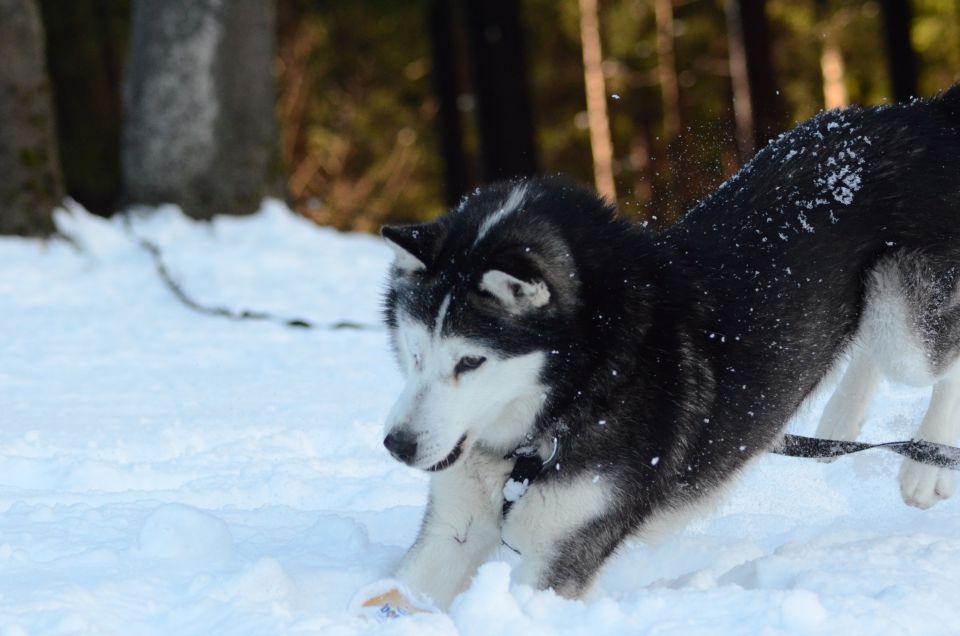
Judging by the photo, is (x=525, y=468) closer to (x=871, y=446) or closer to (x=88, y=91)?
(x=871, y=446)

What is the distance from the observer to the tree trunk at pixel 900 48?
16.6m

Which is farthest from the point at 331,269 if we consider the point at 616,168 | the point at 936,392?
the point at 616,168

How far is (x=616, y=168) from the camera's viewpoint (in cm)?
2741

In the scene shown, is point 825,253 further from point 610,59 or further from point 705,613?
point 610,59

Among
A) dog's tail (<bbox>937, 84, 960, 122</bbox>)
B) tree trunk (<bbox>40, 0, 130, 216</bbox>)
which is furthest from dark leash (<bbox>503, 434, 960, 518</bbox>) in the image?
tree trunk (<bbox>40, 0, 130, 216</bbox>)

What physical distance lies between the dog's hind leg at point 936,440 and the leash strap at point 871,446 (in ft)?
0.38

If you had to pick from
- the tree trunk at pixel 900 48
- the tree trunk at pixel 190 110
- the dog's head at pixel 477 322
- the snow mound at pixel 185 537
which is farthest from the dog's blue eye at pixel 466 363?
the tree trunk at pixel 900 48

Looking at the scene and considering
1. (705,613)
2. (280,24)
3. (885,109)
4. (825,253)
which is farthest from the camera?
(280,24)

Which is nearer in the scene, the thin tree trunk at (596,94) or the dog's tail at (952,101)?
the dog's tail at (952,101)

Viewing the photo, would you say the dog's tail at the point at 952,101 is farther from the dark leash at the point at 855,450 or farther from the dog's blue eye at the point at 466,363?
the dog's blue eye at the point at 466,363

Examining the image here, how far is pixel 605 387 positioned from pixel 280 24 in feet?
69.5

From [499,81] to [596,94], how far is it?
41.5 ft

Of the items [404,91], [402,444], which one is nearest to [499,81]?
[404,91]

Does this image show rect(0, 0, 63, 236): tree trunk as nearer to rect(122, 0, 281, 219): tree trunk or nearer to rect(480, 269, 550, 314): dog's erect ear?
rect(122, 0, 281, 219): tree trunk
